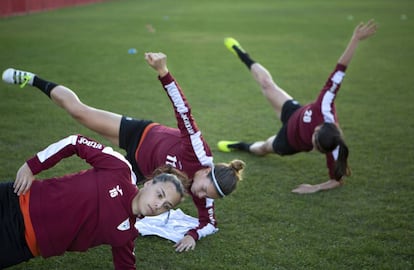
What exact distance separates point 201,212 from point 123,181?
1143 millimetres

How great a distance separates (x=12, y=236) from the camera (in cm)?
310

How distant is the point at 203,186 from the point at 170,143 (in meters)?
0.66

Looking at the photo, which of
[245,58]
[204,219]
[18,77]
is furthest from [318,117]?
[18,77]

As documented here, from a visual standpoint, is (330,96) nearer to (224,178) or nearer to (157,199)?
(224,178)

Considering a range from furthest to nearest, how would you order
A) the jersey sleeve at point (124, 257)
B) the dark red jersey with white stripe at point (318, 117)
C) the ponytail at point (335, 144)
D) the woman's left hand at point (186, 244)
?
1. the dark red jersey with white stripe at point (318, 117)
2. the ponytail at point (335, 144)
3. the woman's left hand at point (186, 244)
4. the jersey sleeve at point (124, 257)

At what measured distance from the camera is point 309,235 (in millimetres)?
4340

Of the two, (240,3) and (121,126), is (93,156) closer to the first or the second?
(121,126)

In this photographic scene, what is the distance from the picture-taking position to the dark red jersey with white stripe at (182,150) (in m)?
4.09

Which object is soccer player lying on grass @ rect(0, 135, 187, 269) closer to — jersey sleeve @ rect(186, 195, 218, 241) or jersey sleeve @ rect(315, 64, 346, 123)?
jersey sleeve @ rect(186, 195, 218, 241)

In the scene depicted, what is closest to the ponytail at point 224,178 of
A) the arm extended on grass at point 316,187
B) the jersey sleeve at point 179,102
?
the jersey sleeve at point 179,102

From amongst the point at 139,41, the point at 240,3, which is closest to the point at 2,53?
the point at 139,41

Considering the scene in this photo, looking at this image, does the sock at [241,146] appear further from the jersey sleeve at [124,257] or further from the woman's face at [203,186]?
the jersey sleeve at [124,257]

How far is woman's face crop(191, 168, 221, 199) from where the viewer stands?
3961mm

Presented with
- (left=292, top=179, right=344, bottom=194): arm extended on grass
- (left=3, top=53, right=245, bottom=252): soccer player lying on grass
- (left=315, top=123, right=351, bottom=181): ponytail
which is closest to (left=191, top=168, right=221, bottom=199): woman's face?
(left=3, top=53, right=245, bottom=252): soccer player lying on grass
